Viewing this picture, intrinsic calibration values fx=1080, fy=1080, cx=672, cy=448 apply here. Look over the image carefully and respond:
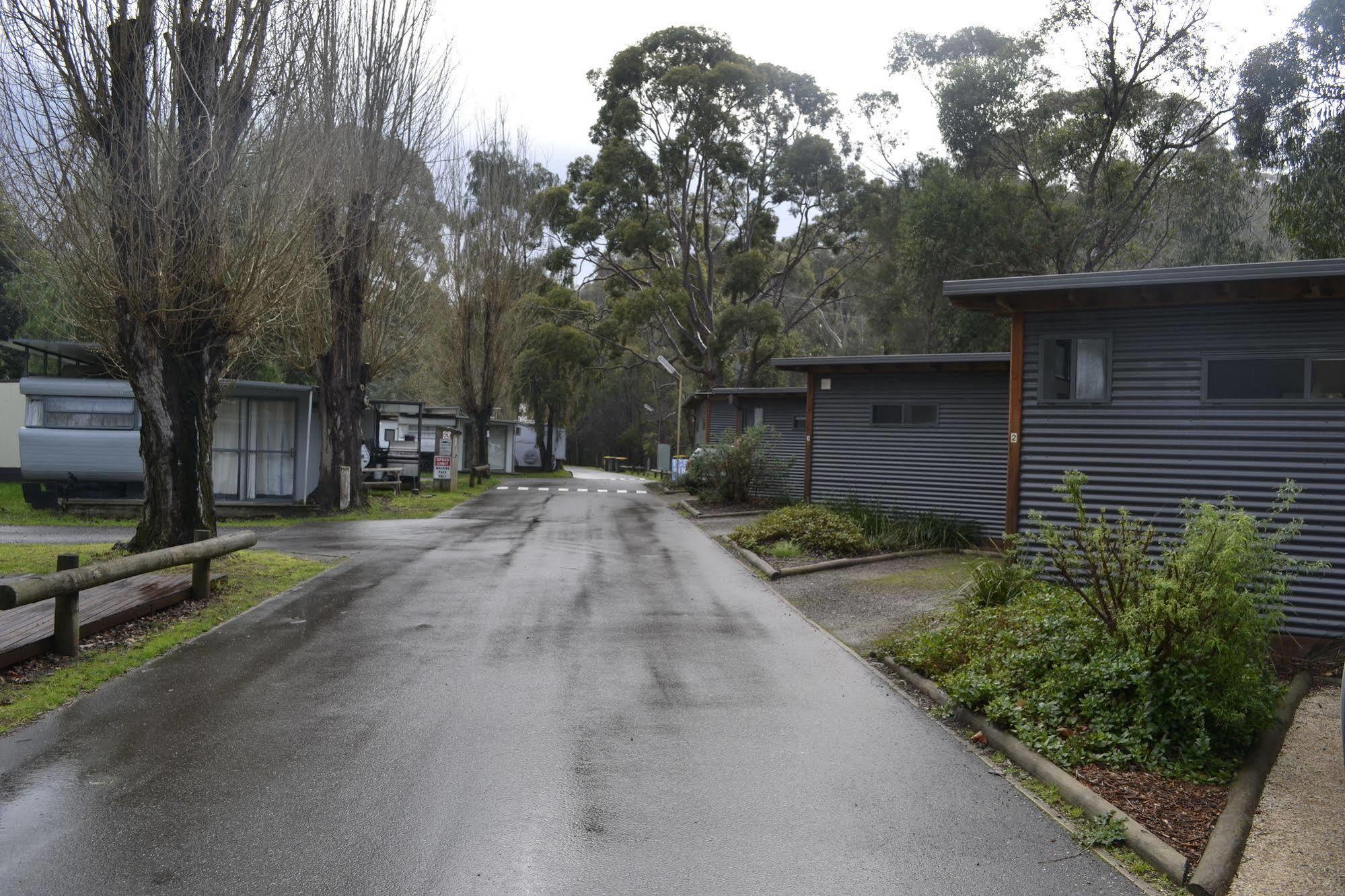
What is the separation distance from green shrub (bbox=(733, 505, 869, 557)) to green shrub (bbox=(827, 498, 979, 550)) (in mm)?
493

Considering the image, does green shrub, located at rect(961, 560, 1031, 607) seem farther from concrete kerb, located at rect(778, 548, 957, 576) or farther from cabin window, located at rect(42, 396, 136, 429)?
cabin window, located at rect(42, 396, 136, 429)

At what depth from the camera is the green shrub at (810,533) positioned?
54.6 ft

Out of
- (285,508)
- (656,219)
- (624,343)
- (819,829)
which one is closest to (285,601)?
(819,829)

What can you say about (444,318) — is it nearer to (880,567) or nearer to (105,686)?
(880,567)

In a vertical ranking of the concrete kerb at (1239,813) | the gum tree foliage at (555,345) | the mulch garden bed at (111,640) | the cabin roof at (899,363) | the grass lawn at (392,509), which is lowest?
the grass lawn at (392,509)

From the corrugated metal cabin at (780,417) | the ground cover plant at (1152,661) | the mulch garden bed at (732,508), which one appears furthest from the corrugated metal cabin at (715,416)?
the ground cover plant at (1152,661)

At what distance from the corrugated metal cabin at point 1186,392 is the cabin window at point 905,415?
820 cm

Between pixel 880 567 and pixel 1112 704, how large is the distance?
29.8 feet

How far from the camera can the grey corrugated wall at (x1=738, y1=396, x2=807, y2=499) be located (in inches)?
1106

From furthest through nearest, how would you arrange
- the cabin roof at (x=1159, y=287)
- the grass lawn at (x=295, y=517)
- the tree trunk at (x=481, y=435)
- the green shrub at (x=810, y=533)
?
the tree trunk at (x=481, y=435) → the grass lawn at (x=295, y=517) → the green shrub at (x=810, y=533) → the cabin roof at (x=1159, y=287)

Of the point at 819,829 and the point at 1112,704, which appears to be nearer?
the point at 819,829

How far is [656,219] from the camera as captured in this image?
40.4 meters

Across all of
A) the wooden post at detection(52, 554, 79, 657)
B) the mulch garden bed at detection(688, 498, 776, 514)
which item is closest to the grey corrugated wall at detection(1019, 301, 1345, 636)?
the wooden post at detection(52, 554, 79, 657)

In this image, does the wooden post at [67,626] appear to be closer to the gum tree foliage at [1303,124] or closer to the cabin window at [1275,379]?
the cabin window at [1275,379]
